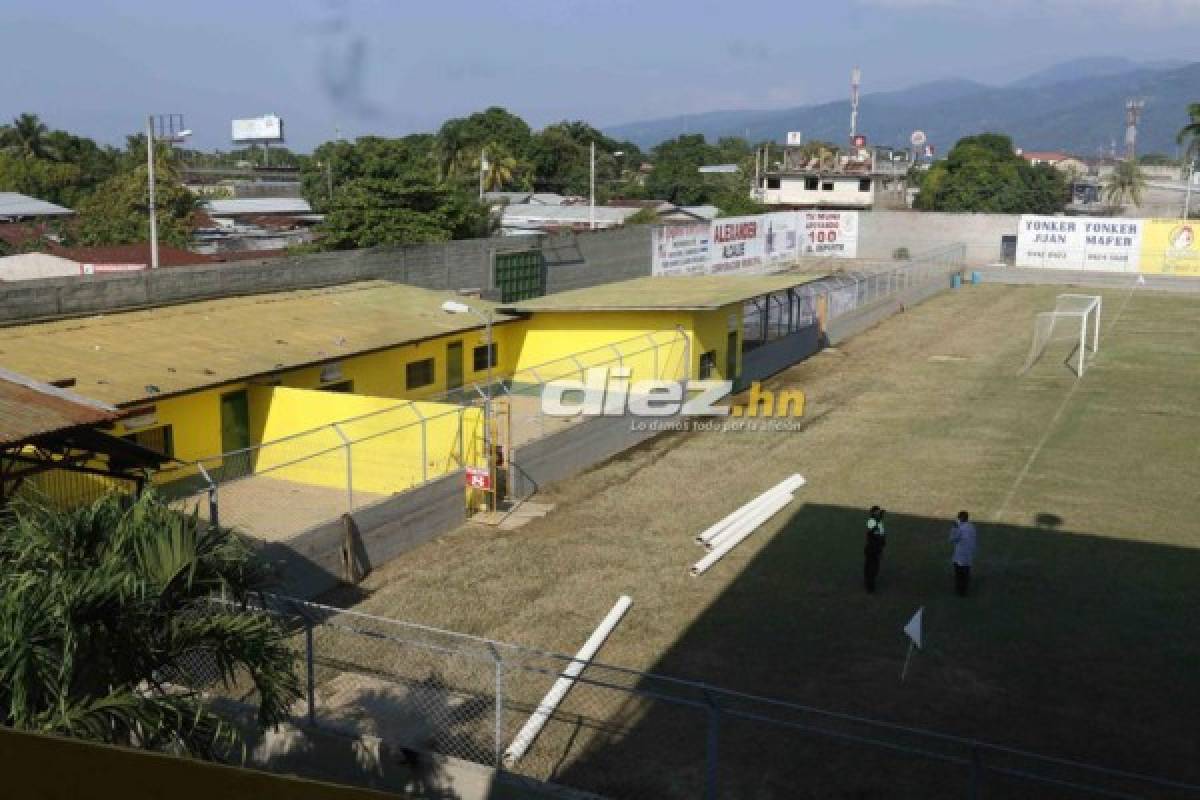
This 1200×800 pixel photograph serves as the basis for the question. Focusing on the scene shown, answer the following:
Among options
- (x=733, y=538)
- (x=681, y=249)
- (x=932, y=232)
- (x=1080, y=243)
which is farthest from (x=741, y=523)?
(x=932, y=232)

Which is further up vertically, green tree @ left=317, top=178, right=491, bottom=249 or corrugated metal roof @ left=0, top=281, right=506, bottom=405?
green tree @ left=317, top=178, right=491, bottom=249

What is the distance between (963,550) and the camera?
16719mm

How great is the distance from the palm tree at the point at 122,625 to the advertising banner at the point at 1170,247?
61308 mm

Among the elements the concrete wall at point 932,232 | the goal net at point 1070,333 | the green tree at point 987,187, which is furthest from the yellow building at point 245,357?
the green tree at point 987,187

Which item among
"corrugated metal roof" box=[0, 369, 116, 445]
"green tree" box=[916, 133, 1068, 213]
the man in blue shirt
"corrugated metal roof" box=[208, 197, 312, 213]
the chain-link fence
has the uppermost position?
"green tree" box=[916, 133, 1068, 213]

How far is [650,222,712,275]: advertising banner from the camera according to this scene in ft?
154

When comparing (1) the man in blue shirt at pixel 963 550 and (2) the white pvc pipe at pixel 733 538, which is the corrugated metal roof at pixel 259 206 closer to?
(2) the white pvc pipe at pixel 733 538

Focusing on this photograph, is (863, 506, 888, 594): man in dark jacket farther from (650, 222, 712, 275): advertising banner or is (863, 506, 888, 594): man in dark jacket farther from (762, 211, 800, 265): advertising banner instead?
(762, 211, 800, 265): advertising banner

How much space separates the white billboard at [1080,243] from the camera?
6039 cm

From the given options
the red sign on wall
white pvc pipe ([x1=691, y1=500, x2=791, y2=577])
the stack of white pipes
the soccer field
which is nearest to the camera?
the soccer field

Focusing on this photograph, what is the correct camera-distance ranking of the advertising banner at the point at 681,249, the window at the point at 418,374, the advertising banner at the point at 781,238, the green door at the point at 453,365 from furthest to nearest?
the advertising banner at the point at 781,238
the advertising banner at the point at 681,249
the green door at the point at 453,365
the window at the point at 418,374

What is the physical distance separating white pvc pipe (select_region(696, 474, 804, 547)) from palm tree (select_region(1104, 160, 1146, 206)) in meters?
113

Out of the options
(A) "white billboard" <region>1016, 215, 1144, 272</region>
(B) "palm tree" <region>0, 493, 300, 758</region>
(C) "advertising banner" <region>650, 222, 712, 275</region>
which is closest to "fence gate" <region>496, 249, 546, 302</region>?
(C) "advertising banner" <region>650, 222, 712, 275</region>

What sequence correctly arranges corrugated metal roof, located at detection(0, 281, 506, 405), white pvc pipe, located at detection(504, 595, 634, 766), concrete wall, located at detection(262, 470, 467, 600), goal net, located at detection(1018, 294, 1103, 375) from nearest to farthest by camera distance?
white pvc pipe, located at detection(504, 595, 634, 766) → concrete wall, located at detection(262, 470, 467, 600) → corrugated metal roof, located at detection(0, 281, 506, 405) → goal net, located at detection(1018, 294, 1103, 375)
